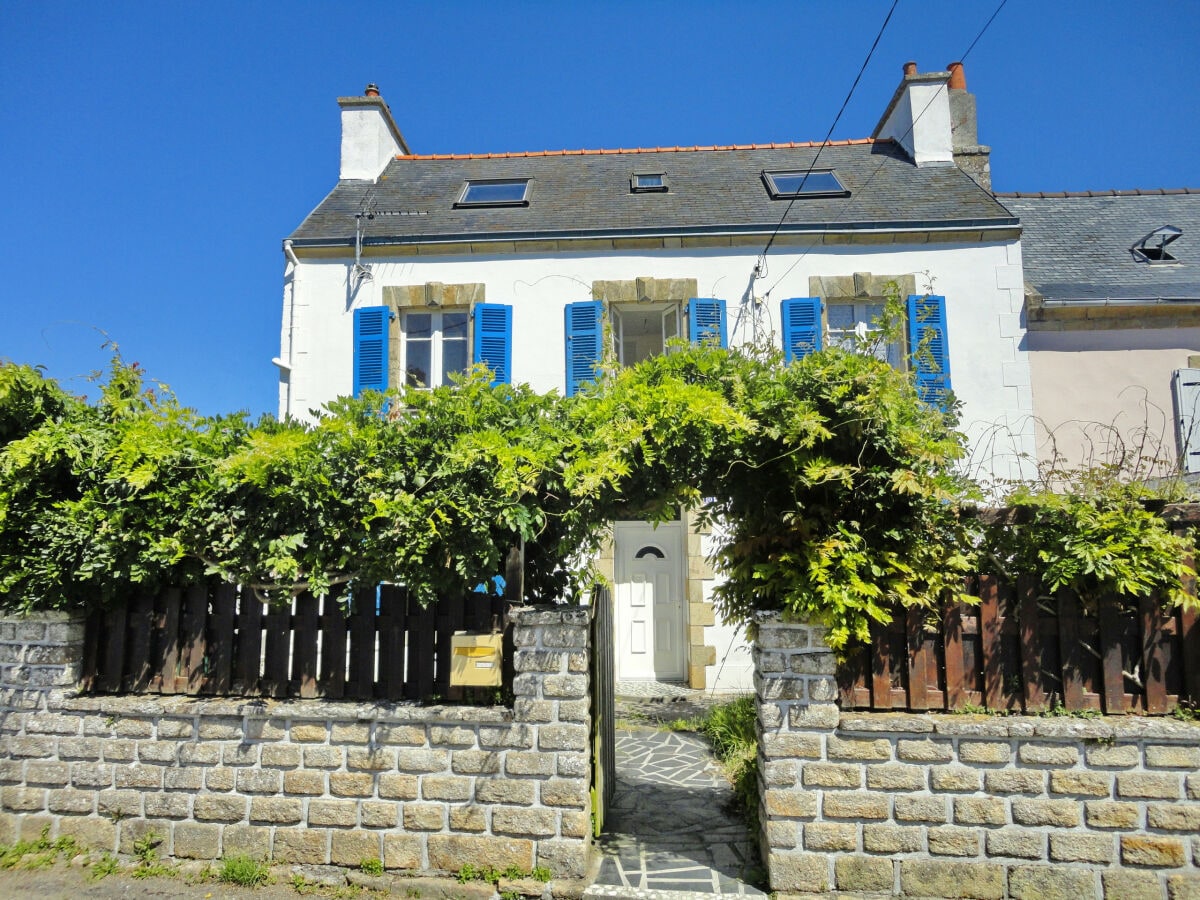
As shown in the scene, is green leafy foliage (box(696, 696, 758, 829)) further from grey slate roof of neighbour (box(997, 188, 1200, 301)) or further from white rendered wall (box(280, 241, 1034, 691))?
grey slate roof of neighbour (box(997, 188, 1200, 301))

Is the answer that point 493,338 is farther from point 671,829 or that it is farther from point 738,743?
point 671,829

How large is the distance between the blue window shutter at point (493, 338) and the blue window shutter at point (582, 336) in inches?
28.9

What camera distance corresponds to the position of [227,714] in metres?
4.15

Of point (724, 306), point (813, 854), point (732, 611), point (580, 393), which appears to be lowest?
point (813, 854)

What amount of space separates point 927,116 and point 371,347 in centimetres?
840

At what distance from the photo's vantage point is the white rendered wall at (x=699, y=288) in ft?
28.2

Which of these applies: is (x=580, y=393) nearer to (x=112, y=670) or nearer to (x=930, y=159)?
(x=112, y=670)

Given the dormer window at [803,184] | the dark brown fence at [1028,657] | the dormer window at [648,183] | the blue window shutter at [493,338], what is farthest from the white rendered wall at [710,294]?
the dark brown fence at [1028,657]

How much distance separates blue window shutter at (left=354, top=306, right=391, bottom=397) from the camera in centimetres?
884

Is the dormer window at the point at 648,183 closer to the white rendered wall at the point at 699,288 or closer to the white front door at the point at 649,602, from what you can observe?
the white rendered wall at the point at 699,288

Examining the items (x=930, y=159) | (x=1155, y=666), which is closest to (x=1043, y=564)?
(x=1155, y=666)

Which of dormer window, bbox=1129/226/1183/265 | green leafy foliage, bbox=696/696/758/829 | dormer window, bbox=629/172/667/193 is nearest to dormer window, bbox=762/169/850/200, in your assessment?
dormer window, bbox=629/172/667/193

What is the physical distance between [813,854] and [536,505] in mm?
2283

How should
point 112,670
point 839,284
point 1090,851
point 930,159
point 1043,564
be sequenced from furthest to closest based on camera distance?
point 930,159, point 839,284, point 112,670, point 1043,564, point 1090,851
